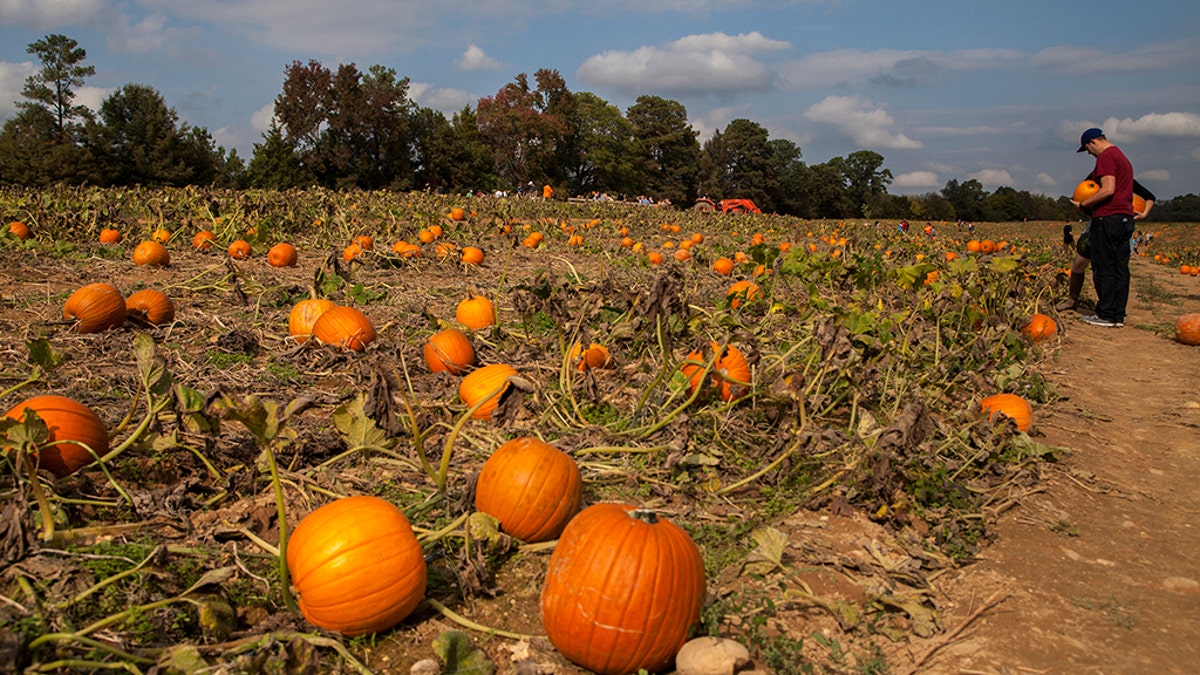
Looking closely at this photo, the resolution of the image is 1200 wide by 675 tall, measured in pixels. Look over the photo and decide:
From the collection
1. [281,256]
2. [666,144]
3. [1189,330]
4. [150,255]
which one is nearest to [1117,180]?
[1189,330]

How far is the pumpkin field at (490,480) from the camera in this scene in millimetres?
2285

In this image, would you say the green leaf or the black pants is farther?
the black pants

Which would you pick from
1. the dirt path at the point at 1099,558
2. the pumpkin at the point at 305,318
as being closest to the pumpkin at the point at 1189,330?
the dirt path at the point at 1099,558

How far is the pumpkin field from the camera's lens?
229cm

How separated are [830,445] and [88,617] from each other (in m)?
3.21

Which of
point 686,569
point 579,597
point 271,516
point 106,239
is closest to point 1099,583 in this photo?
point 686,569

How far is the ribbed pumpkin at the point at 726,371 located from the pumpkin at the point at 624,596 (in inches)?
68.3

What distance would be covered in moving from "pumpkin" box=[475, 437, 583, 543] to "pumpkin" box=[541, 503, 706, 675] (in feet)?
1.57

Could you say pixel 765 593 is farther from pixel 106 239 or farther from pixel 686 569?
pixel 106 239

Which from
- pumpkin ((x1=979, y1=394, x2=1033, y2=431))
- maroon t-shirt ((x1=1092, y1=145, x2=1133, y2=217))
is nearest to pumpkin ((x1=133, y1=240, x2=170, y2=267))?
pumpkin ((x1=979, y1=394, x2=1033, y2=431))

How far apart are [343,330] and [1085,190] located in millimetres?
9306

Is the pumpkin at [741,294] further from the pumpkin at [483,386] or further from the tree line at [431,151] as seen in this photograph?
the tree line at [431,151]

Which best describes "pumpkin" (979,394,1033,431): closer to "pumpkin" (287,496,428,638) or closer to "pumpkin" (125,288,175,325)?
"pumpkin" (287,496,428,638)

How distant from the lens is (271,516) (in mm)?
2922
